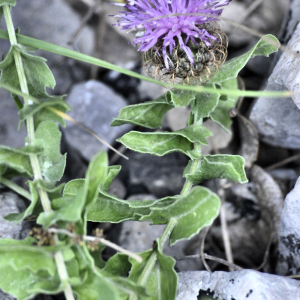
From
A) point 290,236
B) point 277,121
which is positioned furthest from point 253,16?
point 290,236

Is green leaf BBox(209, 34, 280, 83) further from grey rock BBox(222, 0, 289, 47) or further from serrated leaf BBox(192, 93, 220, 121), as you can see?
grey rock BBox(222, 0, 289, 47)

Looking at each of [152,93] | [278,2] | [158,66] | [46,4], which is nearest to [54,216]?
[158,66]

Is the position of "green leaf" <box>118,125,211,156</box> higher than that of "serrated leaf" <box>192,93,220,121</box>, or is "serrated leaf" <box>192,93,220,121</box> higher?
"serrated leaf" <box>192,93,220,121</box>

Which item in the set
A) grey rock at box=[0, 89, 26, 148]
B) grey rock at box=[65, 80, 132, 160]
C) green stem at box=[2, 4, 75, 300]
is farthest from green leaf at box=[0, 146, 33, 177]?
grey rock at box=[0, 89, 26, 148]

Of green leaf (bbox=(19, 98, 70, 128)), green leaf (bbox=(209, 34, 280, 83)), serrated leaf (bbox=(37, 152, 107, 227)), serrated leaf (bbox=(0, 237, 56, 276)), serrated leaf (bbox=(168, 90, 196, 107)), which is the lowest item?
serrated leaf (bbox=(0, 237, 56, 276))

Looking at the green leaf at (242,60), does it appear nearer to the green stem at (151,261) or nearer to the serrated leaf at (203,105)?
the serrated leaf at (203,105)

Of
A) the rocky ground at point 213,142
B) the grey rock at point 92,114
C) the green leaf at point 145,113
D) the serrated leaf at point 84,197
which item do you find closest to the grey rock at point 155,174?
the rocky ground at point 213,142
